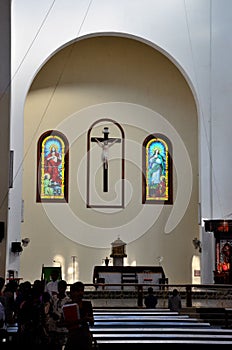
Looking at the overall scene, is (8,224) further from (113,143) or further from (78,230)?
(113,143)

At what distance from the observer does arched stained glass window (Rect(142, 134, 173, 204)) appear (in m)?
20.6

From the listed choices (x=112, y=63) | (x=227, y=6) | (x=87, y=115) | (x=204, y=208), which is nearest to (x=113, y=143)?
(x=87, y=115)

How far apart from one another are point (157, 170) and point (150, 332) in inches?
498

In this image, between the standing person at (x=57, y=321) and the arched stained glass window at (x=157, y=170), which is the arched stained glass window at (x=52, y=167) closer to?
the arched stained glass window at (x=157, y=170)

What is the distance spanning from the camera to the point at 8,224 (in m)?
17.0

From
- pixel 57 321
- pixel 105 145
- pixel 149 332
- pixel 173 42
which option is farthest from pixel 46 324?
pixel 105 145

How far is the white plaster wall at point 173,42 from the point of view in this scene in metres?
17.8

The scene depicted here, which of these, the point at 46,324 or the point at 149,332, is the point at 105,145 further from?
the point at 46,324

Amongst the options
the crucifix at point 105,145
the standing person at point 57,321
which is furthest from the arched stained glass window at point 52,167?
the standing person at point 57,321

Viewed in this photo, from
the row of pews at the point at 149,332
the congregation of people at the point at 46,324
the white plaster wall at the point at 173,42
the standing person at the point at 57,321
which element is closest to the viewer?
the congregation of people at the point at 46,324

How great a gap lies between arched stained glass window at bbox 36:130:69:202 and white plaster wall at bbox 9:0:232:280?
279 centimetres

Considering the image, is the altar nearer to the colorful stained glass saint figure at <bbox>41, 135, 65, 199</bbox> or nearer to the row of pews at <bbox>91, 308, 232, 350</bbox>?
the colorful stained glass saint figure at <bbox>41, 135, 65, 199</bbox>

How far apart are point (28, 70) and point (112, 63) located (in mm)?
3807

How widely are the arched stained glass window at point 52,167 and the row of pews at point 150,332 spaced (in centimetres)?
1021
